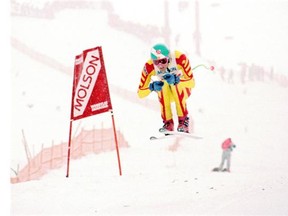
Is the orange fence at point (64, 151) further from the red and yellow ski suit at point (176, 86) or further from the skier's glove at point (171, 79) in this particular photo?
the skier's glove at point (171, 79)

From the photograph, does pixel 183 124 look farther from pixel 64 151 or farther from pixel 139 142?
pixel 139 142

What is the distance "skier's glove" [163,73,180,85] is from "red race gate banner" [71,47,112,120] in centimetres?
153

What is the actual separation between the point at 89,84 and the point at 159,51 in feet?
5.78

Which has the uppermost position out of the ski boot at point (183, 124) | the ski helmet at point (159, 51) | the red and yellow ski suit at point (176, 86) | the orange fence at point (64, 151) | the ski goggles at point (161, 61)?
the ski helmet at point (159, 51)

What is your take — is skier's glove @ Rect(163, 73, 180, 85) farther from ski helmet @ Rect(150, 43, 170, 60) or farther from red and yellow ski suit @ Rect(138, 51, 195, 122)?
ski helmet @ Rect(150, 43, 170, 60)

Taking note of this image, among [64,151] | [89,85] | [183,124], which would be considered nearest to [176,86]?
[183,124]

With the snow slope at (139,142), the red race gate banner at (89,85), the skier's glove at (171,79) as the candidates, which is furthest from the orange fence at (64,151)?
the skier's glove at (171,79)

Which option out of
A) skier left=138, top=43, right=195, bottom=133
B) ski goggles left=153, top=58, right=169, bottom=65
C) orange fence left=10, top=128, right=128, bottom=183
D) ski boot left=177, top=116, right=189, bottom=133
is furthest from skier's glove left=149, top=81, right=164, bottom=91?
orange fence left=10, top=128, right=128, bottom=183

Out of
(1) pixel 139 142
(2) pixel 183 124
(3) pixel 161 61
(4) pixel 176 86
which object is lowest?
(1) pixel 139 142

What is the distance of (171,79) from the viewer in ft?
14.0

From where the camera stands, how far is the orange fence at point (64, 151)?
1020 centimetres

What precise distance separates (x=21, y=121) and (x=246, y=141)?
6.71 meters

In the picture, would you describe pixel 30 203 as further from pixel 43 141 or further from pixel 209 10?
pixel 209 10

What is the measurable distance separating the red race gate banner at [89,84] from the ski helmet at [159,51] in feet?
5.09
